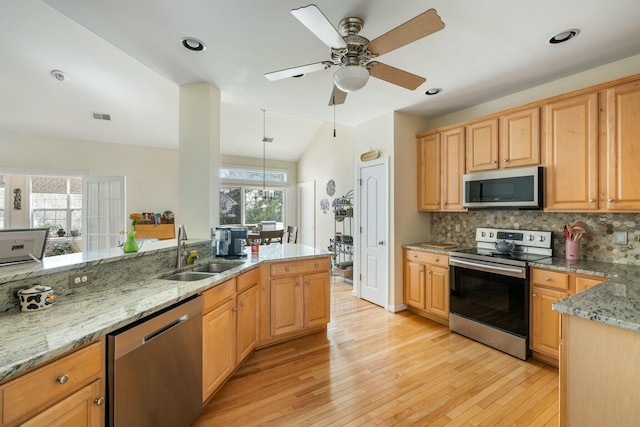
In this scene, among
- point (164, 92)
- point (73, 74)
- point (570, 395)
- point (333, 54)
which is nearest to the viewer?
point (570, 395)

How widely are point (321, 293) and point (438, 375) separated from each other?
1.28m

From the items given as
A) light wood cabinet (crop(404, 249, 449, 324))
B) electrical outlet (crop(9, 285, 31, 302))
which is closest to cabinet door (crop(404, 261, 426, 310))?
light wood cabinet (crop(404, 249, 449, 324))

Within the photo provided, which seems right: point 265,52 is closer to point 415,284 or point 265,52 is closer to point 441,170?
point 441,170

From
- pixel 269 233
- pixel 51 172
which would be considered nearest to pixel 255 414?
pixel 269 233

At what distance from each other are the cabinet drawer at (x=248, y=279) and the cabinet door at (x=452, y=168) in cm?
242

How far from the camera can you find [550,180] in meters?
2.67

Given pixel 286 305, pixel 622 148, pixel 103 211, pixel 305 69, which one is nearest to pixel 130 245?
pixel 286 305

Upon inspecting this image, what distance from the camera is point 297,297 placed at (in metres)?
2.92

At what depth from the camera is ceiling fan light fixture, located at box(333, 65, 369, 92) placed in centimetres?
176

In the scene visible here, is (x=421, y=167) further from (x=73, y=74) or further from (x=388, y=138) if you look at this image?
(x=73, y=74)

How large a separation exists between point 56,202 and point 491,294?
739cm

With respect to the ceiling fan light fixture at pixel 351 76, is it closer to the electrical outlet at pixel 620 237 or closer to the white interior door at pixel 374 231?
the white interior door at pixel 374 231

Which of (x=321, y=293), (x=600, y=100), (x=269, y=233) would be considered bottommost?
(x=321, y=293)

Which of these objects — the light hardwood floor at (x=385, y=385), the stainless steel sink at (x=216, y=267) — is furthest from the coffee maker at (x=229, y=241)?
the light hardwood floor at (x=385, y=385)
